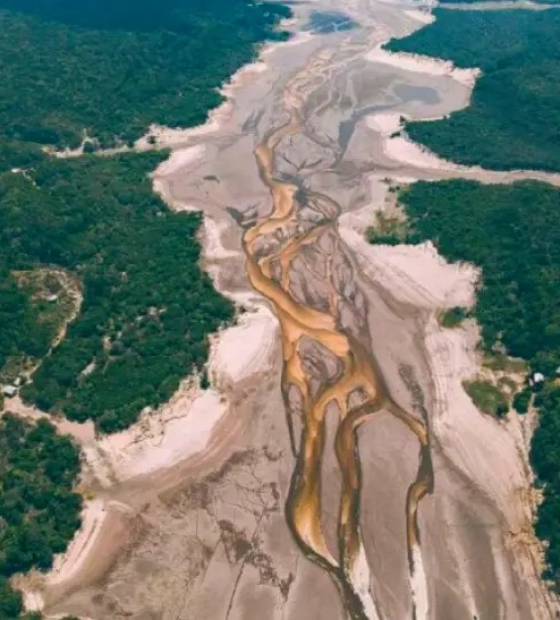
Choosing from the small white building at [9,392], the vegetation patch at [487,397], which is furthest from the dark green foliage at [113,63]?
the vegetation patch at [487,397]

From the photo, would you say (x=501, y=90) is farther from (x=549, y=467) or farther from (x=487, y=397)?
(x=549, y=467)

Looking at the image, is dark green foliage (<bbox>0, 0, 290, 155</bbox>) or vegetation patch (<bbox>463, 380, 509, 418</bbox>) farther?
dark green foliage (<bbox>0, 0, 290, 155</bbox>)

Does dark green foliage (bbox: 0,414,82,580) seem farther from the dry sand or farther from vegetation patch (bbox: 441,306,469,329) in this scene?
the dry sand

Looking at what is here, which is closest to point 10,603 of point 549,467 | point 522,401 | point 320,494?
point 320,494

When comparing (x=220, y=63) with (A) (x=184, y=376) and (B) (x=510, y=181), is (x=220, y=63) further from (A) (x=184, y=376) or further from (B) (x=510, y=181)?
(A) (x=184, y=376)

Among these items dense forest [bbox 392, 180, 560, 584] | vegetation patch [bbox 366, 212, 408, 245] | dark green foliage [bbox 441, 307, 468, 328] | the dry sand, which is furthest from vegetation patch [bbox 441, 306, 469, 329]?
the dry sand

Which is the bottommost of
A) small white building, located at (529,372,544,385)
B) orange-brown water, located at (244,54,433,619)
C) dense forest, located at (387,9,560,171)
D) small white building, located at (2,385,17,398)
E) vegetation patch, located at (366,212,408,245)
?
small white building, located at (2,385,17,398)
